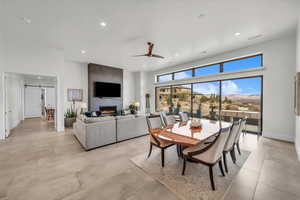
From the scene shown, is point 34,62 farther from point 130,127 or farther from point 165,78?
point 165,78

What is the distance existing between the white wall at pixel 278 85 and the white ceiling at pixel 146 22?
0.46 meters

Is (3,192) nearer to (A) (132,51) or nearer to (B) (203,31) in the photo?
(A) (132,51)

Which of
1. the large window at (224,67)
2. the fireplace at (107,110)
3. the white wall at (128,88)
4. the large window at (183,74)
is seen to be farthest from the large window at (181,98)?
the fireplace at (107,110)

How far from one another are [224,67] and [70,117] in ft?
25.0

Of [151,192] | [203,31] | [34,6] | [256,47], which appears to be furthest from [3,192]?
[256,47]

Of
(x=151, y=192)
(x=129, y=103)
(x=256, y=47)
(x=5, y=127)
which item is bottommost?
(x=151, y=192)

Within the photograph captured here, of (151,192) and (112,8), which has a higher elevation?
(112,8)

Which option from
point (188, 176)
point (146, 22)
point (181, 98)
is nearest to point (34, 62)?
point (146, 22)

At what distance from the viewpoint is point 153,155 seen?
9.75 ft

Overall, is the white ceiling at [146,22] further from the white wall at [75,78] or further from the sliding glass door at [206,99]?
the white wall at [75,78]

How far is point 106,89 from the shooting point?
24.6 feet

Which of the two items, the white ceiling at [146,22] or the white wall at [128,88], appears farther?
the white wall at [128,88]

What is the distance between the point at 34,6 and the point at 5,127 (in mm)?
4111

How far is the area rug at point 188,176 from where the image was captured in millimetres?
1804
